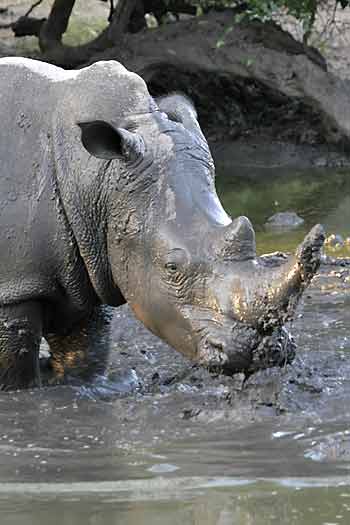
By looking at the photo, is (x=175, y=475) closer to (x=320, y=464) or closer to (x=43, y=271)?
(x=320, y=464)

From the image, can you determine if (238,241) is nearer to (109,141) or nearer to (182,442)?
(109,141)

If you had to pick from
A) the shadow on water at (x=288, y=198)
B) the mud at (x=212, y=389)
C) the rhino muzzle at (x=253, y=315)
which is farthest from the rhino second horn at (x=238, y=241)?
the shadow on water at (x=288, y=198)

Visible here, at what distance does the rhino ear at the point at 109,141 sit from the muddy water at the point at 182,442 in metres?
1.17

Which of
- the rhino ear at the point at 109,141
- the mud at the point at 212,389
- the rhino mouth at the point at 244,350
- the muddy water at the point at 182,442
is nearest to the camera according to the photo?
the muddy water at the point at 182,442

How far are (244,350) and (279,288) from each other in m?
0.33

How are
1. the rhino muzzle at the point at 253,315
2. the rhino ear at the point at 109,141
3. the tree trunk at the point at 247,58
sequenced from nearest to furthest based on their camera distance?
the rhino muzzle at the point at 253,315 < the rhino ear at the point at 109,141 < the tree trunk at the point at 247,58

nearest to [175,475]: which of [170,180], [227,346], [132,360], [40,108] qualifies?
[227,346]

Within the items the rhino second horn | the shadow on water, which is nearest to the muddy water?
the rhino second horn

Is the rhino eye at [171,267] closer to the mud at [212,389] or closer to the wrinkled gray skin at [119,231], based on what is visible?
the wrinkled gray skin at [119,231]

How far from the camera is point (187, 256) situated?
20.0ft

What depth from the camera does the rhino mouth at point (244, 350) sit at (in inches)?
233

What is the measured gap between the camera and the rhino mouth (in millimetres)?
5906

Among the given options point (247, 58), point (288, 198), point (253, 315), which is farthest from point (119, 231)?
point (247, 58)

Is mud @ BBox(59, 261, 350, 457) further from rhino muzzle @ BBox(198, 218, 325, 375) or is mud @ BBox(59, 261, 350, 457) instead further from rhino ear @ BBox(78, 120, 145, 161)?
rhino ear @ BBox(78, 120, 145, 161)
